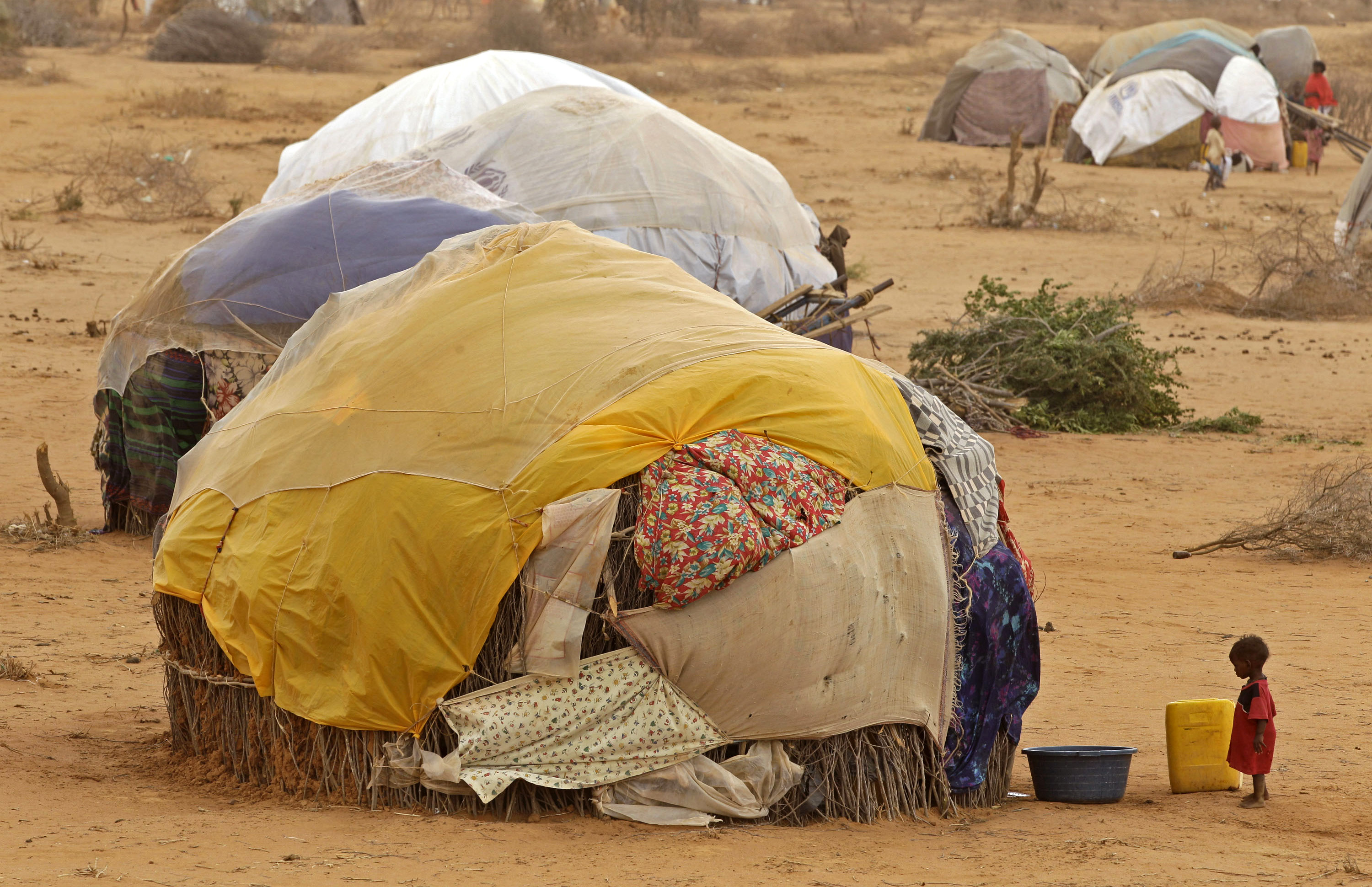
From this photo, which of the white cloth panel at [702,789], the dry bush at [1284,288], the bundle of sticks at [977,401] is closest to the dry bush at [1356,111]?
the dry bush at [1284,288]

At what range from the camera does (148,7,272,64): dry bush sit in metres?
25.9

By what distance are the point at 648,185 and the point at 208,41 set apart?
1726 cm

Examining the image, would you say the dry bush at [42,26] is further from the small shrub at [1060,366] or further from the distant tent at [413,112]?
the small shrub at [1060,366]

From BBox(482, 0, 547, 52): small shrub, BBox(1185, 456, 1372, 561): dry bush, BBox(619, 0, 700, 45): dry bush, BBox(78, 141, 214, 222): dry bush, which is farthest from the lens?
BBox(619, 0, 700, 45): dry bush

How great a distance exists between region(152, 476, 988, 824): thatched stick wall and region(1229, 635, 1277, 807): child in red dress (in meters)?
0.75

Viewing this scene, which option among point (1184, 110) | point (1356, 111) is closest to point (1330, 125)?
point (1184, 110)

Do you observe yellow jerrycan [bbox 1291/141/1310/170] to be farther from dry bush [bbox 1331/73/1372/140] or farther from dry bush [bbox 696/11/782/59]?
dry bush [bbox 696/11/782/59]

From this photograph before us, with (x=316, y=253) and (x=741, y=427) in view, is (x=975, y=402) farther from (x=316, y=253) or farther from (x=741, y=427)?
(x=741, y=427)

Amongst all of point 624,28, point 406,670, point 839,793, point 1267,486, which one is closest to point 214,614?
point 406,670

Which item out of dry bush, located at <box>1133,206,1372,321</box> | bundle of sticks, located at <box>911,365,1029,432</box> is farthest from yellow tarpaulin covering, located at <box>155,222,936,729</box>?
dry bush, located at <box>1133,206,1372,321</box>

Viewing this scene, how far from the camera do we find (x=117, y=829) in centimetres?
401

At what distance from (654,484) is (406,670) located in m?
0.84

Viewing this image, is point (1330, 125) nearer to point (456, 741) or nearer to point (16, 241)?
point (16, 241)

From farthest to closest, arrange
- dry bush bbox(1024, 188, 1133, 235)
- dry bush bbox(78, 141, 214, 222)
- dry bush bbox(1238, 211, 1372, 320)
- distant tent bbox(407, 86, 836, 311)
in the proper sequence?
dry bush bbox(1024, 188, 1133, 235), dry bush bbox(78, 141, 214, 222), dry bush bbox(1238, 211, 1372, 320), distant tent bbox(407, 86, 836, 311)
